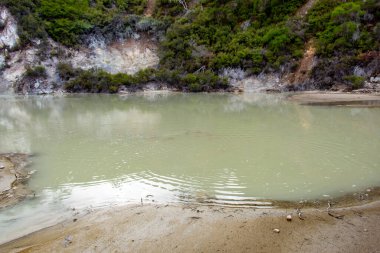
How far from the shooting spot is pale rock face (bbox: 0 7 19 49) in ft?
118

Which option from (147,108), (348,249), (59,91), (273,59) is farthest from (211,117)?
(59,91)

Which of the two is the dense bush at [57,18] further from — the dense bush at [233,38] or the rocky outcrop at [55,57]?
the dense bush at [233,38]

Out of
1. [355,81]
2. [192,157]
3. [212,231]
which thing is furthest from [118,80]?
[212,231]

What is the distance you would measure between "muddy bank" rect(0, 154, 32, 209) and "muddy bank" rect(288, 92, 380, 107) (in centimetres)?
1616

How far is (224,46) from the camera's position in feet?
112

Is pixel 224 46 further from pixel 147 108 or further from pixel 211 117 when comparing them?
pixel 211 117

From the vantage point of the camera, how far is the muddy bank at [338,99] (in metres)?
20.2

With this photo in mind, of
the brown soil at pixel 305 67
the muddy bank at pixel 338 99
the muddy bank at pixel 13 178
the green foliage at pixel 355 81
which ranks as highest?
the brown soil at pixel 305 67

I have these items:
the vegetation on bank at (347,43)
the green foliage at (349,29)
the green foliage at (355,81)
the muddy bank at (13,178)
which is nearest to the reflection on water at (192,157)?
the muddy bank at (13,178)

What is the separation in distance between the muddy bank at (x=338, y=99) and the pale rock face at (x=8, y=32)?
91.2 feet

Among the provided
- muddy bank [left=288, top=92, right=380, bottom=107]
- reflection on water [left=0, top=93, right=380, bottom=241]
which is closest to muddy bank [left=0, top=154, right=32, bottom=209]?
reflection on water [left=0, top=93, right=380, bottom=241]

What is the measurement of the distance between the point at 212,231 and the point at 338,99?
1925 cm

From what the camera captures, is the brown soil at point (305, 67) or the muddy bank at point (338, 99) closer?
the muddy bank at point (338, 99)

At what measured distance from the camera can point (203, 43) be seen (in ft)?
117
